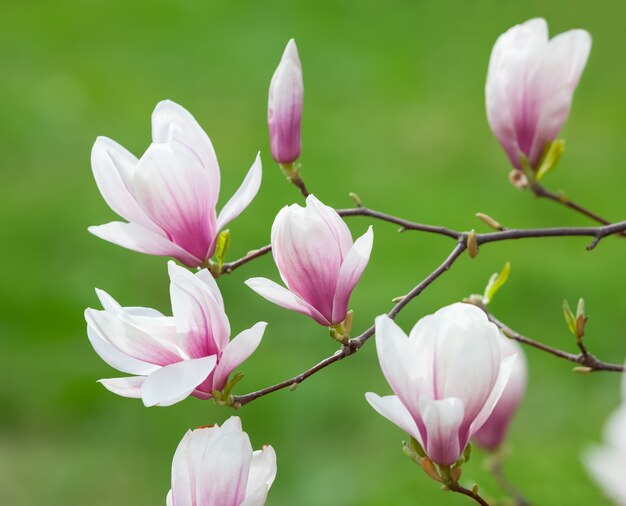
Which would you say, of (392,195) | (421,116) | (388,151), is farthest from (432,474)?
(421,116)

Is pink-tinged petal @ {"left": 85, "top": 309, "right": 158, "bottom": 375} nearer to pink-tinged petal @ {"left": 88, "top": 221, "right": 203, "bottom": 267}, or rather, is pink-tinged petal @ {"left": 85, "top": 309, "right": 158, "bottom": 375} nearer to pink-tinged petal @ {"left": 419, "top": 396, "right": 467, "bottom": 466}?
pink-tinged petal @ {"left": 88, "top": 221, "right": 203, "bottom": 267}

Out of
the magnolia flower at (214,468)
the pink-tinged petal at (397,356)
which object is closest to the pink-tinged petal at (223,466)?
the magnolia flower at (214,468)

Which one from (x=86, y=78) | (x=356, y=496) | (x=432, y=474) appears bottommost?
(x=356, y=496)

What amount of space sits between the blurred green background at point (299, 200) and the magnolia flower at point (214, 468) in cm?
164

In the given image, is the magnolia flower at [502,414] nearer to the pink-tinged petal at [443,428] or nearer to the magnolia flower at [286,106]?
the magnolia flower at [286,106]

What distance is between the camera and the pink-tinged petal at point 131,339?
67 centimetres

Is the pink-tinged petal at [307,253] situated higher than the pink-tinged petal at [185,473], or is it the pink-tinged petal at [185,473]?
the pink-tinged petal at [307,253]

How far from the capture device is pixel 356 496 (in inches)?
91.9

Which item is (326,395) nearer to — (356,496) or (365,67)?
(356,496)

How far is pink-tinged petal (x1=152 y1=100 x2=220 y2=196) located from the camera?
30.4 inches

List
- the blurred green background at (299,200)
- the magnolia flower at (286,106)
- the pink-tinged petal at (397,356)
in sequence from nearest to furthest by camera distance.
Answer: the pink-tinged petal at (397,356), the magnolia flower at (286,106), the blurred green background at (299,200)

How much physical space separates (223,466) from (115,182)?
0.80 ft

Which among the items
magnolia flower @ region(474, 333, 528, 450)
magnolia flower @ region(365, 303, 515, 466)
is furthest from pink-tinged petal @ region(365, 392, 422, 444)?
magnolia flower @ region(474, 333, 528, 450)

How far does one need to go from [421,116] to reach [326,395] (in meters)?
1.71
